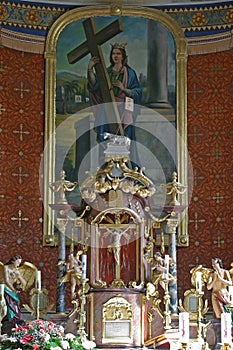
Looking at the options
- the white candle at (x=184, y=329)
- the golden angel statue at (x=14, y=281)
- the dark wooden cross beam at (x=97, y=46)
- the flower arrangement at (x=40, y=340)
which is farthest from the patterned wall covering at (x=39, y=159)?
the white candle at (x=184, y=329)

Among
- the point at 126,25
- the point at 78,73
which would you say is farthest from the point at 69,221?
the point at 126,25

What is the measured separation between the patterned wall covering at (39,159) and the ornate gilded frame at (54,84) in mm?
152

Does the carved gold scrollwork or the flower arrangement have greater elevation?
the carved gold scrollwork

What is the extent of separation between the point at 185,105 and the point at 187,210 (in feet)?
6.89

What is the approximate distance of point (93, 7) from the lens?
18.0 meters

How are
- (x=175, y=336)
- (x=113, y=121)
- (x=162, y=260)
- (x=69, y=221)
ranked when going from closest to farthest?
(x=175, y=336) < (x=162, y=260) < (x=69, y=221) < (x=113, y=121)

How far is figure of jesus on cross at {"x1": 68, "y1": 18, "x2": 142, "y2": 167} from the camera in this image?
17.5m

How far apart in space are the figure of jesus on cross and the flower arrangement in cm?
774

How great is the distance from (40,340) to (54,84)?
8880 millimetres

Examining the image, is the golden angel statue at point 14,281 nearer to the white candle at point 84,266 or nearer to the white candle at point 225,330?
the white candle at point 84,266

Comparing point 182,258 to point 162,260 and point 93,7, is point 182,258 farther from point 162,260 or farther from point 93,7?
point 93,7

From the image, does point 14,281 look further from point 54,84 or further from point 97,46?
point 97,46

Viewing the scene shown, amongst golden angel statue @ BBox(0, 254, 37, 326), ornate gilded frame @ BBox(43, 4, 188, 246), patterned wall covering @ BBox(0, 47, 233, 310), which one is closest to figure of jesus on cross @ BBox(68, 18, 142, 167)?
ornate gilded frame @ BBox(43, 4, 188, 246)

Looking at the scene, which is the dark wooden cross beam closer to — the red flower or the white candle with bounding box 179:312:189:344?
the white candle with bounding box 179:312:189:344
